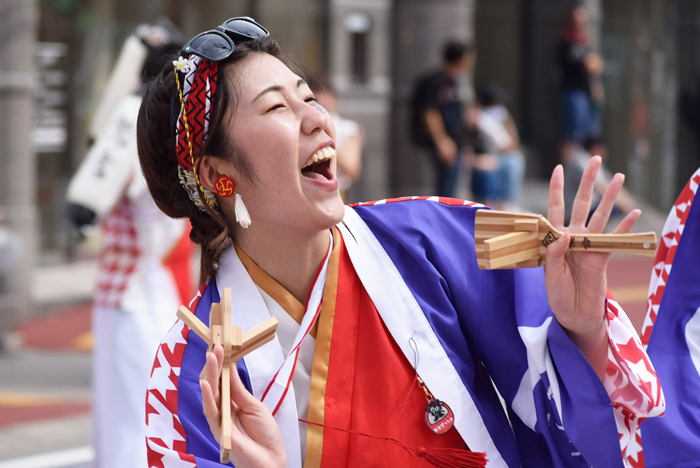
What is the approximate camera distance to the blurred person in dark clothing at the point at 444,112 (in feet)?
28.2

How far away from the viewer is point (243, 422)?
5.49 ft

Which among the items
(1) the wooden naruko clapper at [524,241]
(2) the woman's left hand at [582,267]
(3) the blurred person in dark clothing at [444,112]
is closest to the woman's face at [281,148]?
(1) the wooden naruko clapper at [524,241]

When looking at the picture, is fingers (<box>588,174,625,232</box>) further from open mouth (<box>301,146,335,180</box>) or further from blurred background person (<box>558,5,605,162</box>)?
blurred background person (<box>558,5,605,162</box>)

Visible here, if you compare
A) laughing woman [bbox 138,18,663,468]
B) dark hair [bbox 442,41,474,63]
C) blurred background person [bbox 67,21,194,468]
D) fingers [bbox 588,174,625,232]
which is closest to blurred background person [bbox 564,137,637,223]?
dark hair [bbox 442,41,474,63]

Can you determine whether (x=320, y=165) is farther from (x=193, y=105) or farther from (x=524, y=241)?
(x=524, y=241)

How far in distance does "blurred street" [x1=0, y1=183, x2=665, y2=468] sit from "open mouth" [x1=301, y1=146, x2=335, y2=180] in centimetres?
323

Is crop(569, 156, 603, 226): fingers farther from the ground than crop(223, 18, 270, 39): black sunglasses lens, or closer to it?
closer to it

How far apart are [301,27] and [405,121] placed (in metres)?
1.67

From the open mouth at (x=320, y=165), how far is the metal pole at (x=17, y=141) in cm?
568

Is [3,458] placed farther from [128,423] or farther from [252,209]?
[252,209]

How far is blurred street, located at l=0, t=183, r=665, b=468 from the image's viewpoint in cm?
491

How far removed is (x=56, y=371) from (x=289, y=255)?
4655mm

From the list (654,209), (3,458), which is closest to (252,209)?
(3,458)

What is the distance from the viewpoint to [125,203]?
13.8 feet
